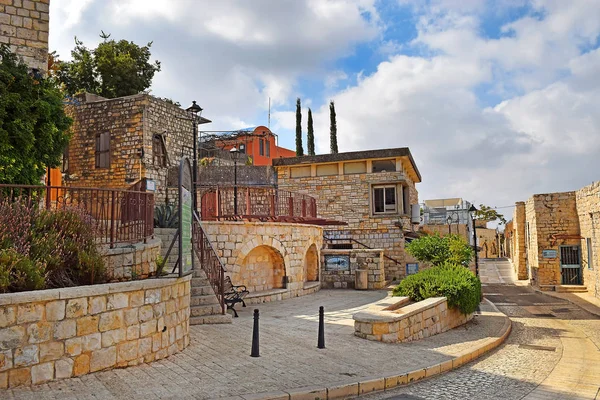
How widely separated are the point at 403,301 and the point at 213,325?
15.4 ft

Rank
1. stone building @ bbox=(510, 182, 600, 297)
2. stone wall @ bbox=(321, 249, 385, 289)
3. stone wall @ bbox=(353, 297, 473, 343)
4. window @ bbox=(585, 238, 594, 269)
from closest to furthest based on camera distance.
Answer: stone wall @ bbox=(353, 297, 473, 343), stone wall @ bbox=(321, 249, 385, 289), window @ bbox=(585, 238, 594, 269), stone building @ bbox=(510, 182, 600, 297)

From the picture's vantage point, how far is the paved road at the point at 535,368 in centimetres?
676

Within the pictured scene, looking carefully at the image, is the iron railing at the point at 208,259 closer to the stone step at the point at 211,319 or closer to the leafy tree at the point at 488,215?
the stone step at the point at 211,319

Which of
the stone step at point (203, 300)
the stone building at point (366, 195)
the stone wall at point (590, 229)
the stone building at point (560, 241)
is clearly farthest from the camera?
the stone building at point (366, 195)

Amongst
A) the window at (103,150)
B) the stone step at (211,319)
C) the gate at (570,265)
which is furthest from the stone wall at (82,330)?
the gate at (570,265)

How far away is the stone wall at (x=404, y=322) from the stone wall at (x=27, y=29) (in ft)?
31.0

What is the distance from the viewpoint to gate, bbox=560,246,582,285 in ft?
73.7

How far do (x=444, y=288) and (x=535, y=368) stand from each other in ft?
11.2

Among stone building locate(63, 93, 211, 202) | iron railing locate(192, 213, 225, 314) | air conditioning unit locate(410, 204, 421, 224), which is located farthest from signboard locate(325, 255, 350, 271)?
iron railing locate(192, 213, 225, 314)

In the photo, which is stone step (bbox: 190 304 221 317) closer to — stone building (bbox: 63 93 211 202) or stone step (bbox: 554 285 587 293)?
stone building (bbox: 63 93 211 202)

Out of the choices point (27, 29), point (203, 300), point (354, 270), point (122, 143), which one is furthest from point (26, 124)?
point (354, 270)

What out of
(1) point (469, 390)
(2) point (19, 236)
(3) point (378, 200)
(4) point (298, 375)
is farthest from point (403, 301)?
(3) point (378, 200)

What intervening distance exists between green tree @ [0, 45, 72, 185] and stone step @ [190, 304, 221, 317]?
4.50 m

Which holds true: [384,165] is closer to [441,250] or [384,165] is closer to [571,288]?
[441,250]
